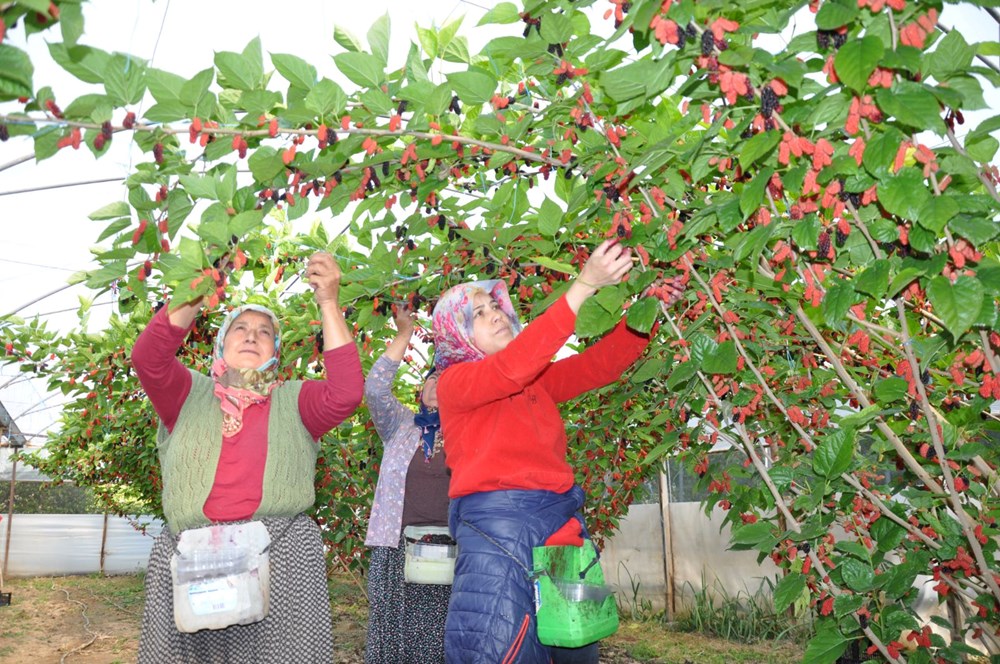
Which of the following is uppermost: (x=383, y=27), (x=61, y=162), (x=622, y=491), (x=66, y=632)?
(x=61, y=162)

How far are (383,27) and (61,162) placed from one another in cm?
559

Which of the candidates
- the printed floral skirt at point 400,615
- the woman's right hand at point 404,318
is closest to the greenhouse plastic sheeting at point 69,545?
the printed floral skirt at point 400,615

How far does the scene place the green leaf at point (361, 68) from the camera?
5.18ft

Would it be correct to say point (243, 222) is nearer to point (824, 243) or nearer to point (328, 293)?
point (328, 293)

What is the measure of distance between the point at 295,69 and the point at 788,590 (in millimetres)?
1510

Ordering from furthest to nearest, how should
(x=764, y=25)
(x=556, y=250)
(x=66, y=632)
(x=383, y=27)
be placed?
(x=66, y=632) → (x=556, y=250) → (x=383, y=27) → (x=764, y=25)

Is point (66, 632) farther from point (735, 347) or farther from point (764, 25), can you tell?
point (764, 25)

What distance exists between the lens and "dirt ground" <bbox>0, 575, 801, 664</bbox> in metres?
6.14

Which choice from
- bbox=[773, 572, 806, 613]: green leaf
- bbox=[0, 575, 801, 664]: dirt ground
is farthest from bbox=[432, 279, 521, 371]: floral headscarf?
bbox=[0, 575, 801, 664]: dirt ground

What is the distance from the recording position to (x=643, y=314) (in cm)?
174

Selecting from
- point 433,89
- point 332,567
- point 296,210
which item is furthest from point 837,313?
point 332,567

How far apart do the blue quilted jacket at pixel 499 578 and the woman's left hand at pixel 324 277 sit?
678mm

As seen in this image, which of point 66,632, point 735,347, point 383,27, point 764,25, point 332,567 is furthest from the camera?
point 66,632

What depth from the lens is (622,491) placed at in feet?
19.7
